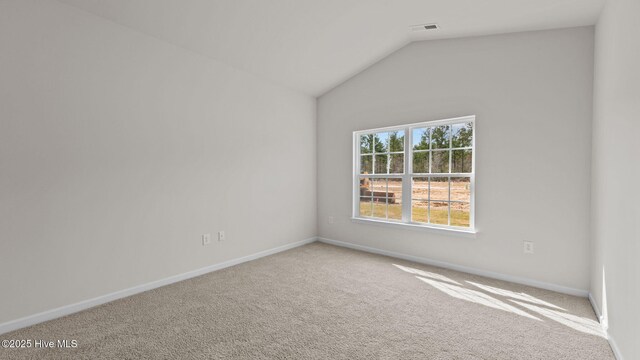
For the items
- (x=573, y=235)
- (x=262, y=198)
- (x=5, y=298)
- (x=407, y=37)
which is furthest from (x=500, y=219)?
(x=5, y=298)

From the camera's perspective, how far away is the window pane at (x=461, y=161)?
11.4 ft

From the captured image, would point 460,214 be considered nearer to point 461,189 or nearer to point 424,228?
point 461,189

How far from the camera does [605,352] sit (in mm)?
1892

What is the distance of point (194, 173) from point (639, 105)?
361cm

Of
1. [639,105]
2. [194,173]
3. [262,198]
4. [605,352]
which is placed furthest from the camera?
[262,198]

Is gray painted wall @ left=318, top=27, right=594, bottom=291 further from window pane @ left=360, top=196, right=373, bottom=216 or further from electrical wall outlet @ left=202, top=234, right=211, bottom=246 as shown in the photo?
electrical wall outlet @ left=202, top=234, right=211, bottom=246

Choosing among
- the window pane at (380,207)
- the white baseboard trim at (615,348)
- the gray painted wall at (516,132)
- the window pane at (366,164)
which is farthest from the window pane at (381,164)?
the white baseboard trim at (615,348)

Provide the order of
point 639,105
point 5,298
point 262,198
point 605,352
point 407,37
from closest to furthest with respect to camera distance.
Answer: point 639,105 → point 605,352 → point 5,298 → point 407,37 → point 262,198

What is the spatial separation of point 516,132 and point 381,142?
1.71m

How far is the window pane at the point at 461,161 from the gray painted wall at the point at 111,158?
252cm

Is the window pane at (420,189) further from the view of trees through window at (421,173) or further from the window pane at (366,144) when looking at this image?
the window pane at (366,144)

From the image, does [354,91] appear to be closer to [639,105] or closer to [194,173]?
[194,173]

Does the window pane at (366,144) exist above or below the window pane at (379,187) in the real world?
above

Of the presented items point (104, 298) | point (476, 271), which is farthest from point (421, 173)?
point (104, 298)
